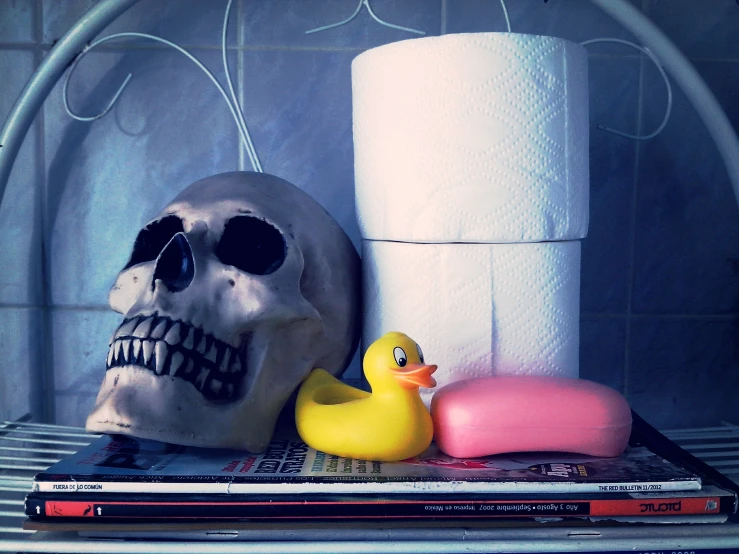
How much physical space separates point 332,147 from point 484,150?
13.1 inches

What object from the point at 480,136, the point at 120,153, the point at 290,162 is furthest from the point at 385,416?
the point at 120,153

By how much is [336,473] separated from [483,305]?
0.19 meters

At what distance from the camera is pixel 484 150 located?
1.74 feet

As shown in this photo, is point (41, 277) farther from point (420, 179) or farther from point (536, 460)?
point (536, 460)

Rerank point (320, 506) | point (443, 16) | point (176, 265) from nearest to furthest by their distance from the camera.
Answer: point (320, 506) < point (176, 265) < point (443, 16)

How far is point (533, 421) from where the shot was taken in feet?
1.54

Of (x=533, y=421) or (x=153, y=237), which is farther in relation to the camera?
(x=153, y=237)

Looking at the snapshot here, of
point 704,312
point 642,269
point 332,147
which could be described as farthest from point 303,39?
point 704,312

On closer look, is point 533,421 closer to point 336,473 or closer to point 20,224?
point 336,473

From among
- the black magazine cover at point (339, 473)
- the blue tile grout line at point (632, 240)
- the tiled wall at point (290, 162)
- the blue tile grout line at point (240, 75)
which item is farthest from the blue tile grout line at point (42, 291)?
the blue tile grout line at point (632, 240)

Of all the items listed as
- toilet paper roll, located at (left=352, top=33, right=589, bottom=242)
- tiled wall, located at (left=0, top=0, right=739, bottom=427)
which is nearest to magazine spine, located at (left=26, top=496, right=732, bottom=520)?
toilet paper roll, located at (left=352, top=33, right=589, bottom=242)

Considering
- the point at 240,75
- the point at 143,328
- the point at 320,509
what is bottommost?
the point at 320,509

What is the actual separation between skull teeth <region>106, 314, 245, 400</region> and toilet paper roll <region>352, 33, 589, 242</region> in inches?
7.3

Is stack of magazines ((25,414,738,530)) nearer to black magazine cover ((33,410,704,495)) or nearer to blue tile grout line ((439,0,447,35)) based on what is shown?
black magazine cover ((33,410,704,495))
